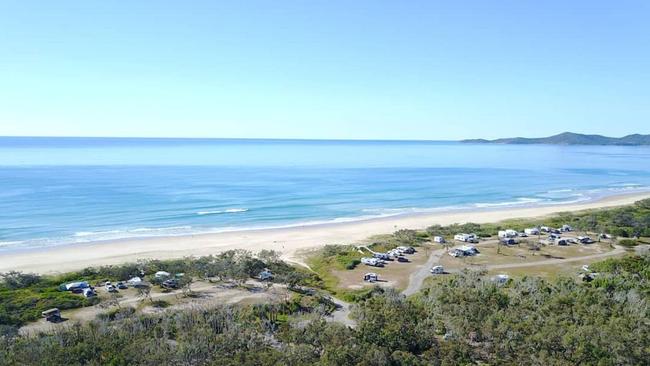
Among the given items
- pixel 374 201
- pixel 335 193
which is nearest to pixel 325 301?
pixel 374 201

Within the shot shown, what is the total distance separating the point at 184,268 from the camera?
40688mm

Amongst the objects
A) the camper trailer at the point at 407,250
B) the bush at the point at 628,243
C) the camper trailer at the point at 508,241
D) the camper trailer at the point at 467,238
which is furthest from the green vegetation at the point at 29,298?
the bush at the point at 628,243

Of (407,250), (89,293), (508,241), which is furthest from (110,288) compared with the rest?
(508,241)

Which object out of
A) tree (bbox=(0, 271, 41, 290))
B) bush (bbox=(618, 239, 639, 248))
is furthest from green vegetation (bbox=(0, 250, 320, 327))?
bush (bbox=(618, 239, 639, 248))

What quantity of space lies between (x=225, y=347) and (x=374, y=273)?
72.9ft

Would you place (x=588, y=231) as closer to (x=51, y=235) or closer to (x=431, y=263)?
(x=431, y=263)

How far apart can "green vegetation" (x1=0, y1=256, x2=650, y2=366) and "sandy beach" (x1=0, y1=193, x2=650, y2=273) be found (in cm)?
2221

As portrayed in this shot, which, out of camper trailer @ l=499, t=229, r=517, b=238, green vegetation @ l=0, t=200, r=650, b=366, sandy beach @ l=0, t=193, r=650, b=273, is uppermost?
green vegetation @ l=0, t=200, r=650, b=366

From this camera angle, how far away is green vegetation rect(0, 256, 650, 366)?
21.5 m

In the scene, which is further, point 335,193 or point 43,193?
point 335,193

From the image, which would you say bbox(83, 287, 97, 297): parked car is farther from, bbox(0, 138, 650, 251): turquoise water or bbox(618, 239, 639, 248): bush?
bbox(618, 239, 639, 248): bush

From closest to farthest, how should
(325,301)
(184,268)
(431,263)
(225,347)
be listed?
(225,347) < (325,301) < (184,268) < (431,263)

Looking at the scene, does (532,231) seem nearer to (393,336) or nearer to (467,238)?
(467,238)

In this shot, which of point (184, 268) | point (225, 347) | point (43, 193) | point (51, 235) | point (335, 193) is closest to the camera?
point (225, 347)
